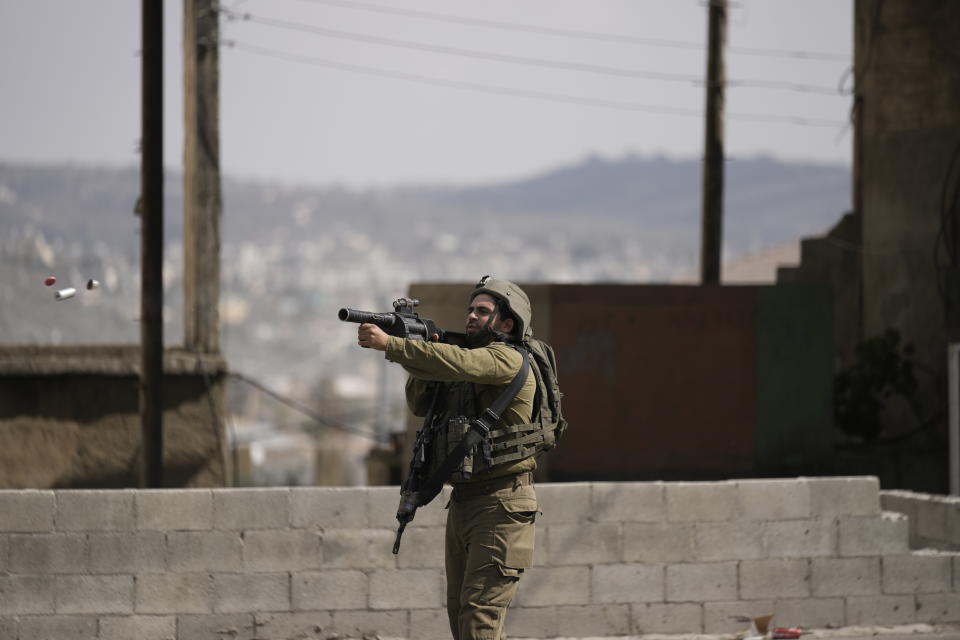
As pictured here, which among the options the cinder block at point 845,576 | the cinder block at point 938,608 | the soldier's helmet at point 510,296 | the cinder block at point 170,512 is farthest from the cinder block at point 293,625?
the cinder block at point 938,608

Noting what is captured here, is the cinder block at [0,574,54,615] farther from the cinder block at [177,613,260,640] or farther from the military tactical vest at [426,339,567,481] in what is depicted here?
the military tactical vest at [426,339,567,481]

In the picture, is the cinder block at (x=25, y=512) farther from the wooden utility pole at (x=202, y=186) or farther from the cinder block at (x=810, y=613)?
the wooden utility pole at (x=202, y=186)

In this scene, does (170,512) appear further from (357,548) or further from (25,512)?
(357,548)

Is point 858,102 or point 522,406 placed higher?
point 858,102

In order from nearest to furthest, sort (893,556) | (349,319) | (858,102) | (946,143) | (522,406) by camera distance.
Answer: (349,319), (522,406), (893,556), (946,143), (858,102)

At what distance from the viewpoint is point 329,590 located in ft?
30.1

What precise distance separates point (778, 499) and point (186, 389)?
27.7 ft

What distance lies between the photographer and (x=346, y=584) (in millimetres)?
9203

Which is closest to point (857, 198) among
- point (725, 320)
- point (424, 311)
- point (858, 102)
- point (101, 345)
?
point (858, 102)

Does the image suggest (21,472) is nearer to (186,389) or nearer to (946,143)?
(186,389)

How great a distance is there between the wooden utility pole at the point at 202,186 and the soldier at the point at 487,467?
946cm

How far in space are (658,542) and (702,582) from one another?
1.32 ft

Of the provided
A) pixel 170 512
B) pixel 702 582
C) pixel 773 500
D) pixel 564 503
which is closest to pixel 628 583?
pixel 702 582

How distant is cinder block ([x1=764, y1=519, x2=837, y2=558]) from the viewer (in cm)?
970
